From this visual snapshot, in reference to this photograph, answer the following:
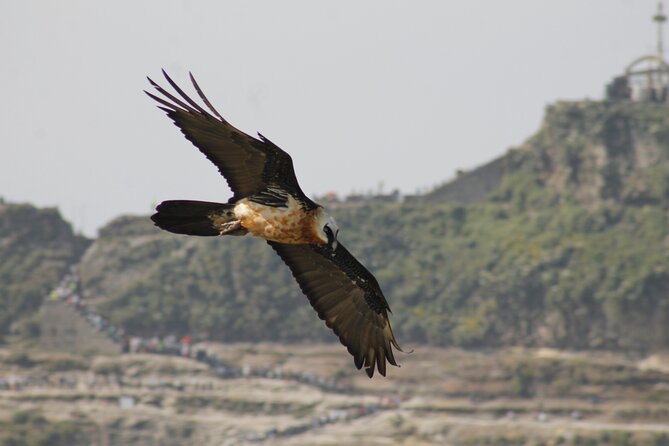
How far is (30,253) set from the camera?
101 meters

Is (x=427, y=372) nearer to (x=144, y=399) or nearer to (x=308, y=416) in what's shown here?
(x=308, y=416)

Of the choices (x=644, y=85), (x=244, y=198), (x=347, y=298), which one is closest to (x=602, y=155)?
(x=644, y=85)

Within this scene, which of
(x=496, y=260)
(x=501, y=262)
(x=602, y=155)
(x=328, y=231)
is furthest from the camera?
(x=602, y=155)

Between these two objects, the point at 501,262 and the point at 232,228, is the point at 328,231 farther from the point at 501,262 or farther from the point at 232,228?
the point at 501,262

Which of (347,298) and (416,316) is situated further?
(416,316)

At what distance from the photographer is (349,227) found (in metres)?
96.5

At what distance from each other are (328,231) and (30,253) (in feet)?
273

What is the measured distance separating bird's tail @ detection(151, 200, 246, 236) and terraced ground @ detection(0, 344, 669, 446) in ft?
188

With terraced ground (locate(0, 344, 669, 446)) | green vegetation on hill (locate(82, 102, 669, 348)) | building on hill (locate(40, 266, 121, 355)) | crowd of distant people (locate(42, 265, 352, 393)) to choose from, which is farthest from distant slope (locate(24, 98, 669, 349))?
→ terraced ground (locate(0, 344, 669, 446))

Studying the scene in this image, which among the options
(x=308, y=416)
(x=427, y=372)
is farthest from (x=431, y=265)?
(x=308, y=416)

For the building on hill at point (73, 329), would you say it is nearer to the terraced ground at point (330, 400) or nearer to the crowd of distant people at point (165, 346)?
the crowd of distant people at point (165, 346)

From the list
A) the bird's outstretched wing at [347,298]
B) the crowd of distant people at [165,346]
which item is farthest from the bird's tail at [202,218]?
the crowd of distant people at [165,346]

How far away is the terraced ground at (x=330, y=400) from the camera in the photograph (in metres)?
77.4

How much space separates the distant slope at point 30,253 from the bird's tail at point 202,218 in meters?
75.6
